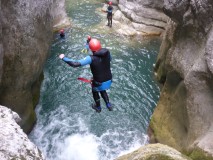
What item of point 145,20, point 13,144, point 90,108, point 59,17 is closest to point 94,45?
point 13,144

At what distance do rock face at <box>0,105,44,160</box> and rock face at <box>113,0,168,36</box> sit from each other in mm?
21265

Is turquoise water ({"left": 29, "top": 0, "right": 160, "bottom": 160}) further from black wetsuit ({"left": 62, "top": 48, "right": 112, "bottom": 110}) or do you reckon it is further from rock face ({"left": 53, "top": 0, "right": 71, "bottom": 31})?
black wetsuit ({"left": 62, "top": 48, "right": 112, "bottom": 110})

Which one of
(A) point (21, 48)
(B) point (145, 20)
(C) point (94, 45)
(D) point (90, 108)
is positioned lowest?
(D) point (90, 108)

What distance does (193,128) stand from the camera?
10.5m

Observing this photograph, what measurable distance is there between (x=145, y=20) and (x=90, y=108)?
545 inches

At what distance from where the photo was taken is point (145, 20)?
1047 inches

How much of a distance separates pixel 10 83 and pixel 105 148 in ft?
17.3

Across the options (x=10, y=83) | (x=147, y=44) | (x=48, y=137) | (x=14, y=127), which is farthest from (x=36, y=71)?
(x=147, y=44)

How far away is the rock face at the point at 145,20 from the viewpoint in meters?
26.1

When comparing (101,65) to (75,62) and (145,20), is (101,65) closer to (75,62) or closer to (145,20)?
(75,62)

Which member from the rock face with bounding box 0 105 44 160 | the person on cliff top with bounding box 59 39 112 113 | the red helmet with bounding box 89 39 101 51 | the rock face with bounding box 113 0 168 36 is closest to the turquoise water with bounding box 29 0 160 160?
the rock face with bounding box 113 0 168 36

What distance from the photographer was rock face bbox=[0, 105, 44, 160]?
4.59 m

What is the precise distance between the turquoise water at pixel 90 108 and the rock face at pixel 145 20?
3.09 metres

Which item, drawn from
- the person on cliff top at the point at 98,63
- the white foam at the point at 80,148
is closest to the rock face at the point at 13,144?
the person on cliff top at the point at 98,63
